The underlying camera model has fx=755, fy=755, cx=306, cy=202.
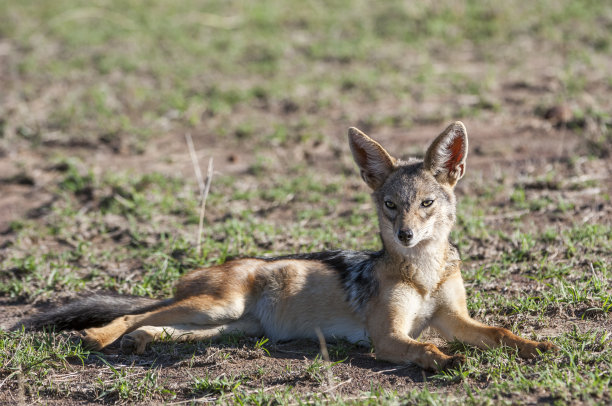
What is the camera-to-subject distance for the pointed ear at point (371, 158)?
5613mm

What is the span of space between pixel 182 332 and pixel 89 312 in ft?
2.52

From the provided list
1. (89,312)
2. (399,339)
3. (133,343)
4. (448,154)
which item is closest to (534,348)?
(399,339)

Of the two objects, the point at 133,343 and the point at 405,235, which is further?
the point at 133,343

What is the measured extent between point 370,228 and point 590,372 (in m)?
3.21

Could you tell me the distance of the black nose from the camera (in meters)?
5.08

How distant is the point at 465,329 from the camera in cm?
521

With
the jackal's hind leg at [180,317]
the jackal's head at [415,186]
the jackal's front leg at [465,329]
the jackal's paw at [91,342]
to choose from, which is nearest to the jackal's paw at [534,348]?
the jackal's front leg at [465,329]

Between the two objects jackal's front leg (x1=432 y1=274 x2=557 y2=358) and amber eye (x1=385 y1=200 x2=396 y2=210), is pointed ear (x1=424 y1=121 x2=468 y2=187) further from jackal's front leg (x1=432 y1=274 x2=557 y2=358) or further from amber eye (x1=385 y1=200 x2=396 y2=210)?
jackal's front leg (x1=432 y1=274 x2=557 y2=358)

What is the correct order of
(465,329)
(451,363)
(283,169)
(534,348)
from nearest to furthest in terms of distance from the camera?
(451,363) → (534,348) → (465,329) → (283,169)

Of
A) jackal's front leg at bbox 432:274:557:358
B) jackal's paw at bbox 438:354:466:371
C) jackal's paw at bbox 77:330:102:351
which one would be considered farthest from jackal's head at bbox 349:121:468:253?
jackal's paw at bbox 77:330:102:351

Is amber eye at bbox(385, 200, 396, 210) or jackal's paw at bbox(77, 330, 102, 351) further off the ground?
amber eye at bbox(385, 200, 396, 210)

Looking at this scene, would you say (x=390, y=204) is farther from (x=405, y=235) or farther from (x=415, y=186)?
(x=405, y=235)

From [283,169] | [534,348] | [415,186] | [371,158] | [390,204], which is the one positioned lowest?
[534,348]

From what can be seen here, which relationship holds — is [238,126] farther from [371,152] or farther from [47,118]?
[371,152]
